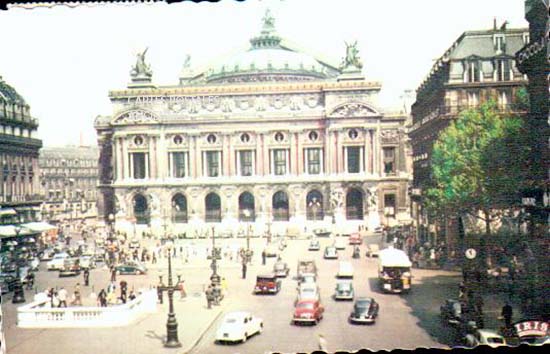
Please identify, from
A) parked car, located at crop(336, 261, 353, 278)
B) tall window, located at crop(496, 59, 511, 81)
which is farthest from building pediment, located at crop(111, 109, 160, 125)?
tall window, located at crop(496, 59, 511, 81)

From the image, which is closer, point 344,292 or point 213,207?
point 344,292

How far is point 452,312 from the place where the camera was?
23484 mm

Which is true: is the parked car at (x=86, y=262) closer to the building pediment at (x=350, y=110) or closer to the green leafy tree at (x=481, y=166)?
the green leafy tree at (x=481, y=166)

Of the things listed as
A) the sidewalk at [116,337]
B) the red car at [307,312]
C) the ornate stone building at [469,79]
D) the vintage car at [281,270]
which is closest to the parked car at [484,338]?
the red car at [307,312]

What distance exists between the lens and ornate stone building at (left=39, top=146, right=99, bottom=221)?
48966 millimetres

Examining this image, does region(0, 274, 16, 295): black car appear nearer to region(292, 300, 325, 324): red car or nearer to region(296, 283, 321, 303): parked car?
region(296, 283, 321, 303): parked car

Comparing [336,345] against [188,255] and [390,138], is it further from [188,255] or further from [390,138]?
[390,138]

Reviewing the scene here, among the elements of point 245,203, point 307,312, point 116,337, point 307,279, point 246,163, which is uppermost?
point 246,163

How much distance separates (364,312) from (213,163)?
5166 centimetres

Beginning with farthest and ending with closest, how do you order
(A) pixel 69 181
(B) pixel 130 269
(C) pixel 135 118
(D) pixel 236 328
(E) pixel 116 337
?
(C) pixel 135 118 → (A) pixel 69 181 → (B) pixel 130 269 → (E) pixel 116 337 → (D) pixel 236 328

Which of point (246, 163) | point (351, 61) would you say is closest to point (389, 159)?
point (351, 61)

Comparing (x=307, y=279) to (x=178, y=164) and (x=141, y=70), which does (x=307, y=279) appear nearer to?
(x=178, y=164)

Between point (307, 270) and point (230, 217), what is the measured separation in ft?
119

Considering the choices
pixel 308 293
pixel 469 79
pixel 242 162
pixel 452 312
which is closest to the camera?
pixel 452 312
